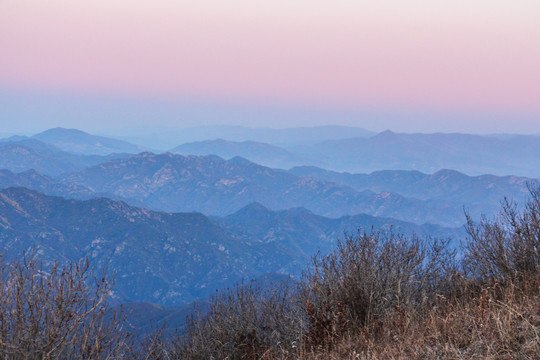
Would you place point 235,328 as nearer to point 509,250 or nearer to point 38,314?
point 38,314

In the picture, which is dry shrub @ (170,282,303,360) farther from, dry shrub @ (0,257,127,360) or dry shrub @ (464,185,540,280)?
dry shrub @ (464,185,540,280)

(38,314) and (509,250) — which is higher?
(38,314)

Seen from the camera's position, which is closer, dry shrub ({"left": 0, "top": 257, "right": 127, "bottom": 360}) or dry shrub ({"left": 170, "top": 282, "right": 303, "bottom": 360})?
dry shrub ({"left": 0, "top": 257, "right": 127, "bottom": 360})

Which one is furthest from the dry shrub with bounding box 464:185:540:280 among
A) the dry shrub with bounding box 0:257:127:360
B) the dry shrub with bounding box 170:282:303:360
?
the dry shrub with bounding box 0:257:127:360

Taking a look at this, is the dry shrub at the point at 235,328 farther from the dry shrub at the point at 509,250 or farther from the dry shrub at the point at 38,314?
the dry shrub at the point at 509,250

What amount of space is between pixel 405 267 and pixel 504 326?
1165 cm

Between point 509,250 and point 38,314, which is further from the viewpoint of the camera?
point 509,250

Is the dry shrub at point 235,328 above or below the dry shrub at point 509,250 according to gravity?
below

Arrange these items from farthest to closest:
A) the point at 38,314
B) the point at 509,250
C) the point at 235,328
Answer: the point at 235,328
the point at 509,250
the point at 38,314

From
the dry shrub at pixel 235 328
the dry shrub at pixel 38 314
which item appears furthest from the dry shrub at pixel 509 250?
the dry shrub at pixel 38 314

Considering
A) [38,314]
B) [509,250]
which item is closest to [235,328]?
[38,314]

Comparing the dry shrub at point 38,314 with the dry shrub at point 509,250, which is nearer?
the dry shrub at point 38,314

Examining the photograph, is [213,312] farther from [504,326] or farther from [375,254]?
[504,326]

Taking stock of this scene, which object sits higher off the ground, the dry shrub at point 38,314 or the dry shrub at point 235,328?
the dry shrub at point 38,314
